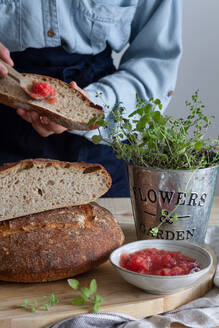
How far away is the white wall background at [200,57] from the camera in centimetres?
300

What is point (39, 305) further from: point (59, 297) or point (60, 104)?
point (60, 104)

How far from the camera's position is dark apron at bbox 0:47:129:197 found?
191 centimetres

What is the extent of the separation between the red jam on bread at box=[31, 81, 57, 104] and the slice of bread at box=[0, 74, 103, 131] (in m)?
0.02

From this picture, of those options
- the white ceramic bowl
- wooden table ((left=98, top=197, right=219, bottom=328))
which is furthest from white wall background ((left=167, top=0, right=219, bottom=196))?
the white ceramic bowl

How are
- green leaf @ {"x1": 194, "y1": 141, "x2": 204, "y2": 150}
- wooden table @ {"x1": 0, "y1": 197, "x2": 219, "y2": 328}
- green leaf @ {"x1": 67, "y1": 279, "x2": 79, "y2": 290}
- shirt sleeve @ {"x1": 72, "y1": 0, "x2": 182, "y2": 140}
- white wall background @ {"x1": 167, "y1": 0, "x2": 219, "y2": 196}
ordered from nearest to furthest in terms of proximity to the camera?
wooden table @ {"x1": 0, "y1": 197, "x2": 219, "y2": 328} → green leaf @ {"x1": 67, "y1": 279, "x2": 79, "y2": 290} → green leaf @ {"x1": 194, "y1": 141, "x2": 204, "y2": 150} → shirt sleeve @ {"x1": 72, "y1": 0, "x2": 182, "y2": 140} → white wall background @ {"x1": 167, "y1": 0, "x2": 219, "y2": 196}

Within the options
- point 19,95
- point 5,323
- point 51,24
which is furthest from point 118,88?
point 5,323

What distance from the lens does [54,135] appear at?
2027 mm

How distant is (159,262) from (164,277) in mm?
120

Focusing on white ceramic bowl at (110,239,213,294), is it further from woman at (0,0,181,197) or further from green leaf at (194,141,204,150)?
woman at (0,0,181,197)

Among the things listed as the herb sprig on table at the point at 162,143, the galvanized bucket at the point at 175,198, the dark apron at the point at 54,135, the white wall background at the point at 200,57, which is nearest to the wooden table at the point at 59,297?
the galvanized bucket at the point at 175,198

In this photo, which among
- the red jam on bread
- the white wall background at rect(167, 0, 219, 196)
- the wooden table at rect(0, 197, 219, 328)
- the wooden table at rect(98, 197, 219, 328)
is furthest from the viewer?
A: the white wall background at rect(167, 0, 219, 196)

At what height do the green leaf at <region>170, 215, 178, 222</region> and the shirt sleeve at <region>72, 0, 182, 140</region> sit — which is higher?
the shirt sleeve at <region>72, 0, 182, 140</region>

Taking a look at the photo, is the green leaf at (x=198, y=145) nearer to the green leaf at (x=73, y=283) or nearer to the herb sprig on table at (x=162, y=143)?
the herb sprig on table at (x=162, y=143)

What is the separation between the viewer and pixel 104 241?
1.26 metres
